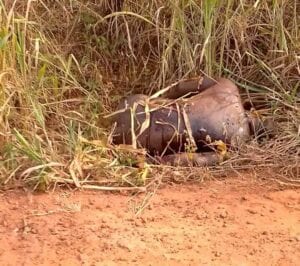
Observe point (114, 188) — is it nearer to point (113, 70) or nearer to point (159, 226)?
point (159, 226)

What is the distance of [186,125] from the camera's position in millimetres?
3543

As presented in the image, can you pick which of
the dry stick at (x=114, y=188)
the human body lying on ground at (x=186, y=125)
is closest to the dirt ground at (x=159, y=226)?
the dry stick at (x=114, y=188)

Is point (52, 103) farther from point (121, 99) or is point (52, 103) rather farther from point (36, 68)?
point (121, 99)

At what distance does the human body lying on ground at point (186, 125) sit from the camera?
3529 millimetres

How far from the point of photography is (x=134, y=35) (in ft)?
13.8

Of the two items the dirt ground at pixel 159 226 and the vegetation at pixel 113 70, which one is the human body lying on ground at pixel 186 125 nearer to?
the vegetation at pixel 113 70

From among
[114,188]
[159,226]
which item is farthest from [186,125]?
[159,226]

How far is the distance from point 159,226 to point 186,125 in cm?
74

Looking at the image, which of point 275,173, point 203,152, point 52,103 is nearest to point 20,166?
point 52,103

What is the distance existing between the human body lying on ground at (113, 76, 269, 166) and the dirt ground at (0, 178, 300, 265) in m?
Answer: 0.30

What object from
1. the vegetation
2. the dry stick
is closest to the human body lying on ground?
the vegetation

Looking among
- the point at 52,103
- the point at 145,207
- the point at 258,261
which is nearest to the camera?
the point at 258,261

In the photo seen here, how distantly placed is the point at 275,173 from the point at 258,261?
2.30ft

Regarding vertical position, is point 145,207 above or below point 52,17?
below
